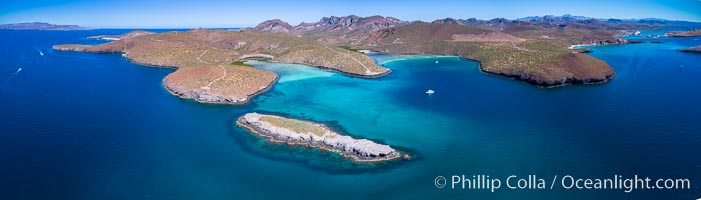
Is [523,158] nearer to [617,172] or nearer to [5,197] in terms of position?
[617,172]

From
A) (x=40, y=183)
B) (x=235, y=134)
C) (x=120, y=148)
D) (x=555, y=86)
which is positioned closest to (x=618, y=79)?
(x=555, y=86)

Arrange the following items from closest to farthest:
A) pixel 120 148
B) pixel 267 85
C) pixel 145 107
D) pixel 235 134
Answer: pixel 120 148
pixel 235 134
pixel 145 107
pixel 267 85

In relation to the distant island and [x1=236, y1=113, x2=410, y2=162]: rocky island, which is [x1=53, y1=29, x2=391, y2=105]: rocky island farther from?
[x1=236, y1=113, x2=410, y2=162]: rocky island

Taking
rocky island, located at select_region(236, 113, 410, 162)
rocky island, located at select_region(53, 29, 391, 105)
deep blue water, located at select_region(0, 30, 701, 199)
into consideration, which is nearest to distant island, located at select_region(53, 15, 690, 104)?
rocky island, located at select_region(53, 29, 391, 105)

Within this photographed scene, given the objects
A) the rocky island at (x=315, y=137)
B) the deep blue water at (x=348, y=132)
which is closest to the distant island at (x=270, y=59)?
the deep blue water at (x=348, y=132)

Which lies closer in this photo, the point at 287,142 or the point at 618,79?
the point at 287,142

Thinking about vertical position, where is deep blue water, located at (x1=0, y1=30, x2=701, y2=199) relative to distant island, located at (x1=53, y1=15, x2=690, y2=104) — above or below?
below
